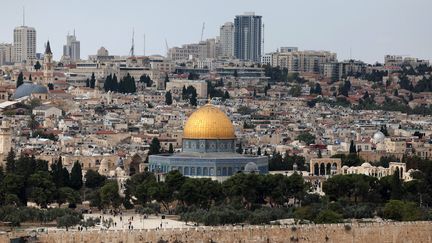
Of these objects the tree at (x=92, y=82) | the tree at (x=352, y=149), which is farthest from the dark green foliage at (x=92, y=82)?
the tree at (x=352, y=149)

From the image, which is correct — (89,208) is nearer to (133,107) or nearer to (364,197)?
(364,197)

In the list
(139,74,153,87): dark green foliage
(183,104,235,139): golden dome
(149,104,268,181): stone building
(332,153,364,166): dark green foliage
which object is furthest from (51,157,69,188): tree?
(139,74,153,87): dark green foliage

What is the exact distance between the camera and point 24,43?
193m

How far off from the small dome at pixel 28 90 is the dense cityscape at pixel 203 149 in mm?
147

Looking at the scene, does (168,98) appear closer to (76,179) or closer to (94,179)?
(94,179)

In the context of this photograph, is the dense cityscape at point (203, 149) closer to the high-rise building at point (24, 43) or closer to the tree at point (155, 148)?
the tree at point (155, 148)

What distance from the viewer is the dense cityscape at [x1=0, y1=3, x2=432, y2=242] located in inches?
2414

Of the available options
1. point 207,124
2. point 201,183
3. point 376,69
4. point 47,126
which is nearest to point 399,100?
point 376,69

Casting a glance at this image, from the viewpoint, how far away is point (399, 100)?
144125mm

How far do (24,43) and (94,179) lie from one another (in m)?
122

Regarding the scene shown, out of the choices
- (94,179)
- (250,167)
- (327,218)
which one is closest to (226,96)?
(250,167)

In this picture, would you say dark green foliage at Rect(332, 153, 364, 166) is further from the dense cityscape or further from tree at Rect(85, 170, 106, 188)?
tree at Rect(85, 170, 106, 188)

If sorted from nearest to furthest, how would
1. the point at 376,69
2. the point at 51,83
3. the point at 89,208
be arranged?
1. the point at 89,208
2. the point at 51,83
3. the point at 376,69

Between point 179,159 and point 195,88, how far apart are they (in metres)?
58.5
